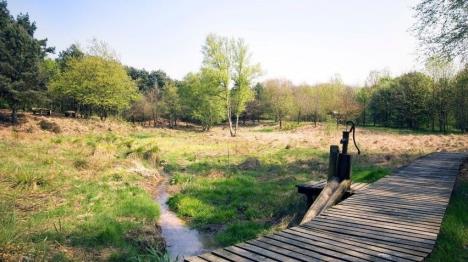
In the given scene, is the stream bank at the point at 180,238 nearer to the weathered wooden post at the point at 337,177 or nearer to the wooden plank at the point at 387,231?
the weathered wooden post at the point at 337,177

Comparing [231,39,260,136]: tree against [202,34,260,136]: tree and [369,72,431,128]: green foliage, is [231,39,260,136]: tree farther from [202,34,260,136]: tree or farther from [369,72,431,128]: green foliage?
[369,72,431,128]: green foliage

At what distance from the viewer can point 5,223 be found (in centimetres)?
786

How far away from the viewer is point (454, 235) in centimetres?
757

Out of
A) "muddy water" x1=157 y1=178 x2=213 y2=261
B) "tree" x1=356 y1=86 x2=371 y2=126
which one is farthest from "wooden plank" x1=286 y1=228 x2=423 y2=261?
"tree" x1=356 y1=86 x2=371 y2=126

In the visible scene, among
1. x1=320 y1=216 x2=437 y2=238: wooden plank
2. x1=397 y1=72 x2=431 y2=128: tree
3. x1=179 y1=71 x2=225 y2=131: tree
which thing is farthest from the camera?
x1=397 y1=72 x2=431 y2=128: tree

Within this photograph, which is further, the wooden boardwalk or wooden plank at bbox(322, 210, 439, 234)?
wooden plank at bbox(322, 210, 439, 234)

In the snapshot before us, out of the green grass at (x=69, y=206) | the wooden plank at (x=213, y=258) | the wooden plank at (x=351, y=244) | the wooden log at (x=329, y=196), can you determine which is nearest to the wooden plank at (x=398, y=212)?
the wooden log at (x=329, y=196)

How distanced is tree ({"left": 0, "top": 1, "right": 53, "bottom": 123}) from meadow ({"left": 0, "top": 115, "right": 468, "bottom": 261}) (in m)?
9.55

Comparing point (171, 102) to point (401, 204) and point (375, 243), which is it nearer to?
point (401, 204)

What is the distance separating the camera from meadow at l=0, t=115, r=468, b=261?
8391mm

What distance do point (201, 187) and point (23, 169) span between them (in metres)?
7.62

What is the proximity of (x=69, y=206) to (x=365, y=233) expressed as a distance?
30.6ft

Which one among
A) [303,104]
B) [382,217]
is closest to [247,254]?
[382,217]

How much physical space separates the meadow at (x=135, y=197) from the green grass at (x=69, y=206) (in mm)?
28
